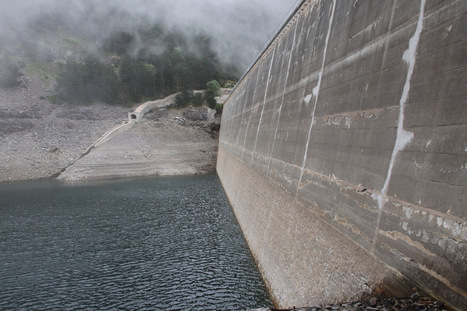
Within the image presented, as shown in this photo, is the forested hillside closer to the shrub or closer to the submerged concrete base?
the shrub

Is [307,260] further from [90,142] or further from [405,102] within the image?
[90,142]

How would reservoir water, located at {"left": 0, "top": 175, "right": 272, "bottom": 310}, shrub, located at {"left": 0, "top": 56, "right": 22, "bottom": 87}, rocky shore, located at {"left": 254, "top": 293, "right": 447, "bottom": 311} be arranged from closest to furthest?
1. rocky shore, located at {"left": 254, "top": 293, "right": 447, "bottom": 311}
2. reservoir water, located at {"left": 0, "top": 175, "right": 272, "bottom": 310}
3. shrub, located at {"left": 0, "top": 56, "right": 22, "bottom": 87}

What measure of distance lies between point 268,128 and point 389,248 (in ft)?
31.4

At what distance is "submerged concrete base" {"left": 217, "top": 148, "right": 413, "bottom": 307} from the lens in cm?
480

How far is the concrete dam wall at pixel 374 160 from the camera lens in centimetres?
363

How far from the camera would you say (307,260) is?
23.1 ft

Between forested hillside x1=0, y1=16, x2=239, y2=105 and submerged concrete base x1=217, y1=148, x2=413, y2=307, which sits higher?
forested hillside x1=0, y1=16, x2=239, y2=105

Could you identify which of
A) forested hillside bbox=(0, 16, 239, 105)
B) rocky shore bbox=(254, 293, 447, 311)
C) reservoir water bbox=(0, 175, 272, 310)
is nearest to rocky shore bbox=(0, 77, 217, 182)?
forested hillside bbox=(0, 16, 239, 105)

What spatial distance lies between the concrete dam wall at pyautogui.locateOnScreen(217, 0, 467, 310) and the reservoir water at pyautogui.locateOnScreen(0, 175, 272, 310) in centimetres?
243

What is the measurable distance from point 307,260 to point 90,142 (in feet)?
128

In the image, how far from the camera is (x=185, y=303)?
29.7ft

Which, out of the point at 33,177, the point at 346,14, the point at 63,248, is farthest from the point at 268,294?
the point at 33,177

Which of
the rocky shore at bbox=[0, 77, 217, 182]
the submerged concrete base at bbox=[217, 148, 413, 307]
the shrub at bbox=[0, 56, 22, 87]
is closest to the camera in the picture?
the submerged concrete base at bbox=[217, 148, 413, 307]

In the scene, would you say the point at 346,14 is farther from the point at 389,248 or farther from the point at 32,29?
the point at 32,29
